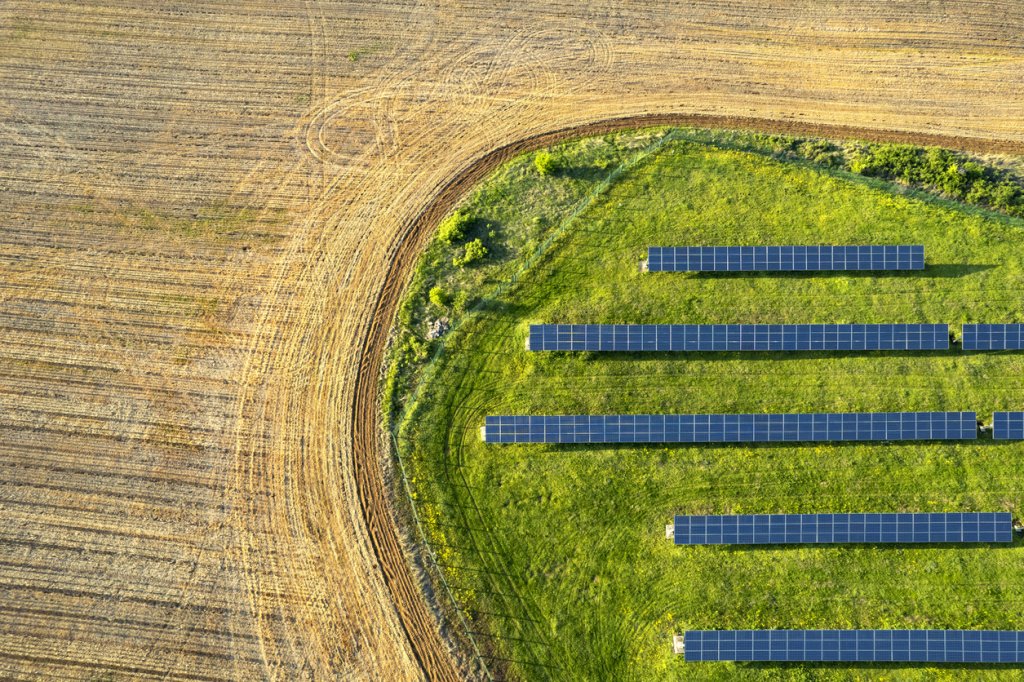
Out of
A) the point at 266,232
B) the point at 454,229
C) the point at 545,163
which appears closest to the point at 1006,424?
the point at 545,163

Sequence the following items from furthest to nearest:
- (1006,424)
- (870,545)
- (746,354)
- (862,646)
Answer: (746,354) → (1006,424) → (870,545) → (862,646)

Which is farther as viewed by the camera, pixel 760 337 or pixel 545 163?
pixel 545 163

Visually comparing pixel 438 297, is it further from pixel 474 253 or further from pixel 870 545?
pixel 870 545

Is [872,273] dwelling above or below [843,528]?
above

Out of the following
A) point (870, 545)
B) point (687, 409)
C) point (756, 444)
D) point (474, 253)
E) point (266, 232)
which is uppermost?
point (266, 232)

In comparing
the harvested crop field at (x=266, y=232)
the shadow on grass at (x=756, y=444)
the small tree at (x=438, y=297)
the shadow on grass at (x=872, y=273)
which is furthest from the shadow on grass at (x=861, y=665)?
the small tree at (x=438, y=297)

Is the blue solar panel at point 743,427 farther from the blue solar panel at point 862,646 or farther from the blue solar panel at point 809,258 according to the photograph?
the blue solar panel at point 862,646

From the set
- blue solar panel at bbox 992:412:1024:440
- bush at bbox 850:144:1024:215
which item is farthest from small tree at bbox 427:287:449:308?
blue solar panel at bbox 992:412:1024:440
